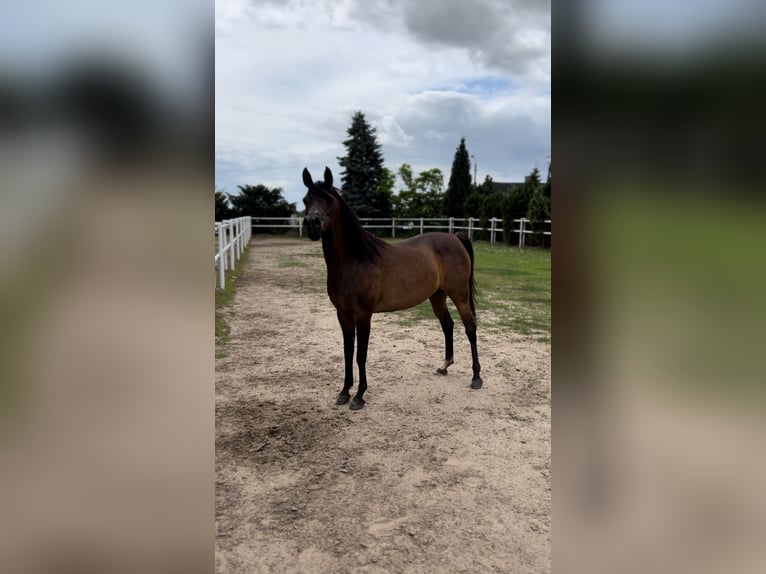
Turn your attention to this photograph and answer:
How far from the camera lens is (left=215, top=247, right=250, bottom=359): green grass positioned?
217 inches

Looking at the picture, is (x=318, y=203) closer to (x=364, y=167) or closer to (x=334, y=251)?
(x=334, y=251)

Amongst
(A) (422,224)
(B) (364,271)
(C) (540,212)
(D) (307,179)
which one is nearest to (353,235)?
(B) (364,271)

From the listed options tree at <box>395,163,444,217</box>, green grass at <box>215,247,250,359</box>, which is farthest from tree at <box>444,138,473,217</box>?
green grass at <box>215,247,250,359</box>

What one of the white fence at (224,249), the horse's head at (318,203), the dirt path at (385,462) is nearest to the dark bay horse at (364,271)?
the horse's head at (318,203)

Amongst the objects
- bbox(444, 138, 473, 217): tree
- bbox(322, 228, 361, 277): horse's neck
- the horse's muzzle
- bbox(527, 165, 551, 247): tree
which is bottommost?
bbox(322, 228, 361, 277): horse's neck

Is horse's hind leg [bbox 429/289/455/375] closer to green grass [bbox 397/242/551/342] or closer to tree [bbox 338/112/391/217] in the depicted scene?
green grass [bbox 397/242/551/342]

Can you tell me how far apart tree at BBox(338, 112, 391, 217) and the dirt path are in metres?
23.7

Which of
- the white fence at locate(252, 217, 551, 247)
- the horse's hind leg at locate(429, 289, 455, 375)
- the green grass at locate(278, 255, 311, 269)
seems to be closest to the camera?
the horse's hind leg at locate(429, 289, 455, 375)
